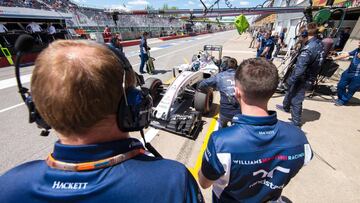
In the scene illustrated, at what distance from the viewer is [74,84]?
63 cm

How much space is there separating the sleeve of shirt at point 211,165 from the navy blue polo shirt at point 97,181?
0.55 meters

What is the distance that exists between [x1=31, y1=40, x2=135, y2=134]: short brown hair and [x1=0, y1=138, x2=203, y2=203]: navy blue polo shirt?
107 millimetres

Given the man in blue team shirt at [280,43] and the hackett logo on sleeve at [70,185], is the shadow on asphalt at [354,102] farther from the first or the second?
the man in blue team shirt at [280,43]

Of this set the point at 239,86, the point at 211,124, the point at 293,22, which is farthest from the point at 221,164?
the point at 293,22

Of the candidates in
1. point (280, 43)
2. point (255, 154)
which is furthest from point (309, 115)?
point (280, 43)

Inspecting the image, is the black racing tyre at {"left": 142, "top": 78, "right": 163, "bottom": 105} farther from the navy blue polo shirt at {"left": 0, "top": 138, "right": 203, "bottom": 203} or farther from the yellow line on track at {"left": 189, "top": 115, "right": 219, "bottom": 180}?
the navy blue polo shirt at {"left": 0, "top": 138, "right": 203, "bottom": 203}

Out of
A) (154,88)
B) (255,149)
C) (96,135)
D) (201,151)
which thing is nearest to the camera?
(96,135)

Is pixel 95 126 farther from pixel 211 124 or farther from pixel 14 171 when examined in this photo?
pixel 211 124

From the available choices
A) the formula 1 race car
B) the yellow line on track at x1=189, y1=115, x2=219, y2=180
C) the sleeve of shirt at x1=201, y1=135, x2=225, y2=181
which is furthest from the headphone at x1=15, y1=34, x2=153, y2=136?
the formula 1 race car

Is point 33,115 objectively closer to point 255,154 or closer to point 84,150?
point 84,150

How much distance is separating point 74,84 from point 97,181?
33 cm

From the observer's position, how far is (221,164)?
1.26 meters

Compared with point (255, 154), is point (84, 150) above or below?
above

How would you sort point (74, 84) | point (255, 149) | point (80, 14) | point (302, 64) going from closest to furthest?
point (74, 84) < point (255, 149) < point (302, 64) < point (80, 14)
